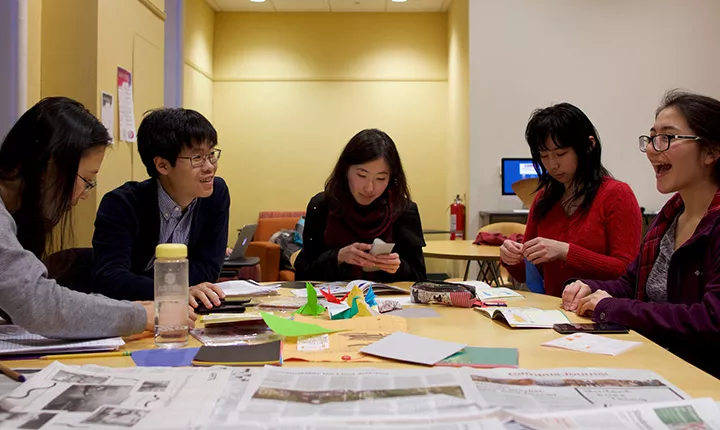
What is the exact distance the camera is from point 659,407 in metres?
0.85

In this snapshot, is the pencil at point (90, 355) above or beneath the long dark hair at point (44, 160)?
beneath

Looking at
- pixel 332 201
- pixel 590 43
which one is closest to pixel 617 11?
pixel 590 43

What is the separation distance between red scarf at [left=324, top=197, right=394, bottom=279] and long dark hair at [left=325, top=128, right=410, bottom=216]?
0.03m

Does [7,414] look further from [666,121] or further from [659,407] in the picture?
[666,121]

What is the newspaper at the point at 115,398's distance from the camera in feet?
2.66

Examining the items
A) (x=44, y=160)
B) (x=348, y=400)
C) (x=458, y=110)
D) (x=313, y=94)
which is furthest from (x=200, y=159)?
(x=313, y=94)

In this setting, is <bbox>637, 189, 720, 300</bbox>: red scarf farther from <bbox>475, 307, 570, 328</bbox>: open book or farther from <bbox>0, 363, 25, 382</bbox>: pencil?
<bbox>0, 363, 25, 382</bbox>: pencil

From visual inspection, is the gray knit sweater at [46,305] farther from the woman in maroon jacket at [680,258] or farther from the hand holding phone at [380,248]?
the woman in maroon jacket at [680,258]

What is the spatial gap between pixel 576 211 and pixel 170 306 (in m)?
1.69

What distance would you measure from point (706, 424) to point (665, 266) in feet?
3.41

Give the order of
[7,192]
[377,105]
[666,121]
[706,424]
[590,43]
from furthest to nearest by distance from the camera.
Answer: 1. [377,105]
2. [590,43]
3. [666,121]
4. [7,192]
5. [706,424]

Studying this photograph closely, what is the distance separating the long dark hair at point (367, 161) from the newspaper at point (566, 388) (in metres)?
1.47

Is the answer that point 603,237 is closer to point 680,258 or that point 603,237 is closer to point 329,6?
point 680,258

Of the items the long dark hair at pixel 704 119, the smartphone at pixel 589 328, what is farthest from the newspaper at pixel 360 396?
the long dark hair at pixel 704 119
